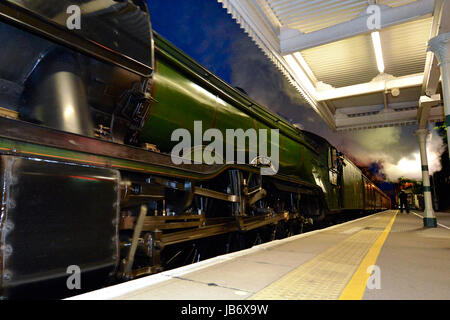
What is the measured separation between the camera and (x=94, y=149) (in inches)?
74.6

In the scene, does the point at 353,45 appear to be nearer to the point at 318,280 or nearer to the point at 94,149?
the point at 318,280

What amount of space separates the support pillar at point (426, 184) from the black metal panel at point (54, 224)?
8320 mm

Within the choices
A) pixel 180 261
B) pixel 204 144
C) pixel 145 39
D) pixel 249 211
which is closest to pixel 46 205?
pixel 145 39

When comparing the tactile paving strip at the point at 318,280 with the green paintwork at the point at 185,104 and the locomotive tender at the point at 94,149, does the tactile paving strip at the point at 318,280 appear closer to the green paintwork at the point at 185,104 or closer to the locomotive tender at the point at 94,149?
the locomotive tender at the point at 94,149

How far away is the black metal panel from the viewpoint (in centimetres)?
146

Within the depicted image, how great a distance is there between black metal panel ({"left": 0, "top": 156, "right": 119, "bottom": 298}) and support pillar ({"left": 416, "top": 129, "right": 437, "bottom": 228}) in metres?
8.32

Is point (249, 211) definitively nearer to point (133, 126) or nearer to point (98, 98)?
point (133, 126)

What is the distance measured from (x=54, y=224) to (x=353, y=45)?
7673 millimetres

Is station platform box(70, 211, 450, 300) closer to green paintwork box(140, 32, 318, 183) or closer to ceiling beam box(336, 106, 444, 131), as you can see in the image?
green paintwork box(140, 32, 318, 183)

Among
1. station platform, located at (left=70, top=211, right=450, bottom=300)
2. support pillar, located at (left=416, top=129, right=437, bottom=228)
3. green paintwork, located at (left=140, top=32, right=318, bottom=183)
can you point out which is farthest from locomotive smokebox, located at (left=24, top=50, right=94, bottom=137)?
support pillar, located at (left=416, top=129, right=437, bottom=228)

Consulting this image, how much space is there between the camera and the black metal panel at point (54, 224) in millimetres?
1465

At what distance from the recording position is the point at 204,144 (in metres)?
3.73

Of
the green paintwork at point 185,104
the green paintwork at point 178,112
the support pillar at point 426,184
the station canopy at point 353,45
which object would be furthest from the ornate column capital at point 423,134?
Answer: the green paintwork at point 185,104

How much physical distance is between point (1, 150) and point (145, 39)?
4.84ft
